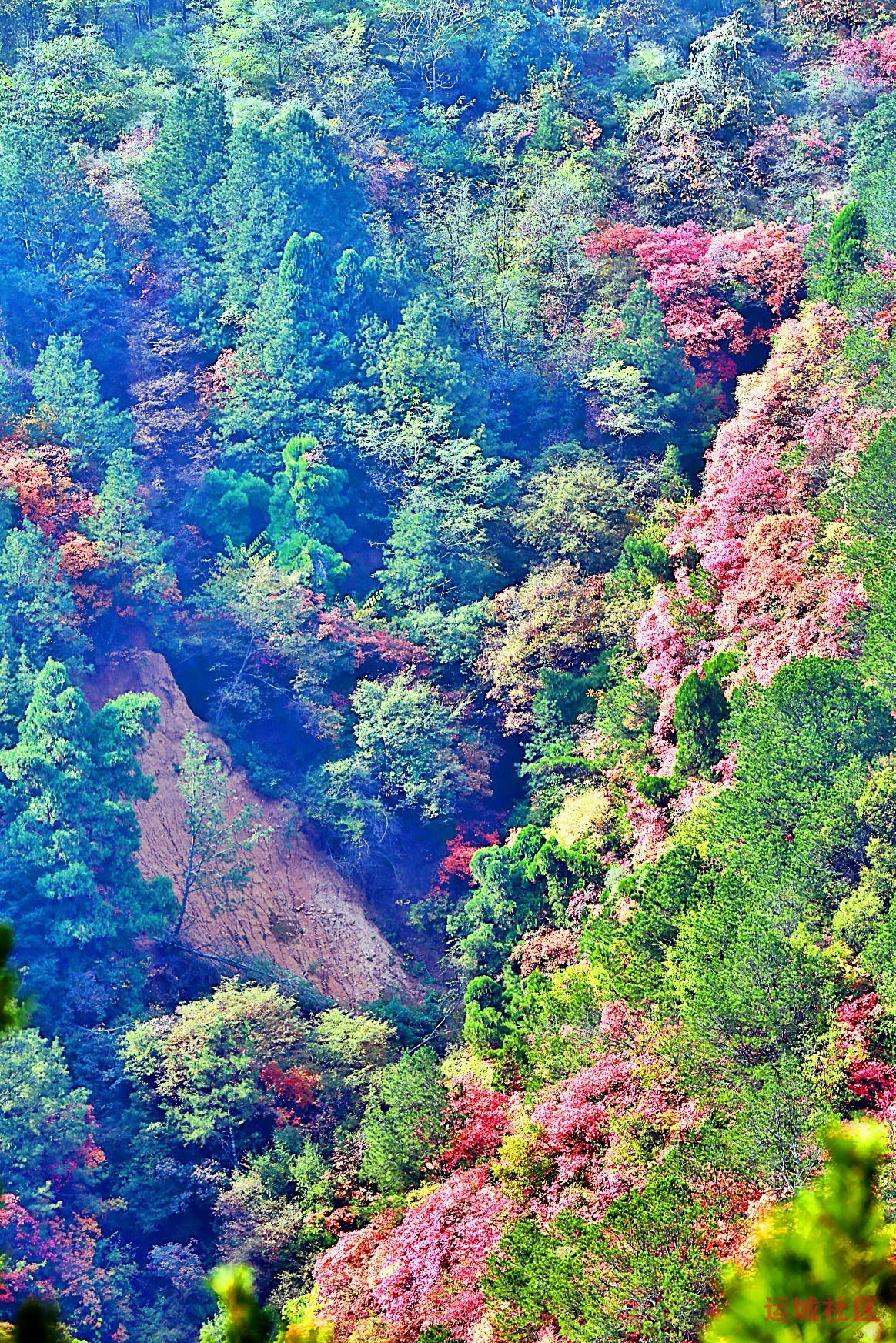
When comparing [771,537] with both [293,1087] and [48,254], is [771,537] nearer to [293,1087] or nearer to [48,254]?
[293,1087]

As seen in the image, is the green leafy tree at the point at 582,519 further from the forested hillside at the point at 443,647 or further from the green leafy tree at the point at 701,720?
the green leafy tree at the point at 701,720

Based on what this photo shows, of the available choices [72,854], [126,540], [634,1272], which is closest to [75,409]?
[126,540]

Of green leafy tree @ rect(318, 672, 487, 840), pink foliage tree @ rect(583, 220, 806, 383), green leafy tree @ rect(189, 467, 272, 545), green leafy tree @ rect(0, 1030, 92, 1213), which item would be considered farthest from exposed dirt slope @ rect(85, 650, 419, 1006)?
pink foliage tree @ rect(583, 220, 806, 383)

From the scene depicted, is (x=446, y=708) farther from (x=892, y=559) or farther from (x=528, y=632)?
(x=892, y=559)

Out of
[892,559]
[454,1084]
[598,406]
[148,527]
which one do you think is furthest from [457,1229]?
[598,406]

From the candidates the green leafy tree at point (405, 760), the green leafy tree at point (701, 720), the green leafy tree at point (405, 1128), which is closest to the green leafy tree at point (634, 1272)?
the green leafy tree at point (405, 1128)

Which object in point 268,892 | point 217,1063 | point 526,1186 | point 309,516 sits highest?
point 309,516
